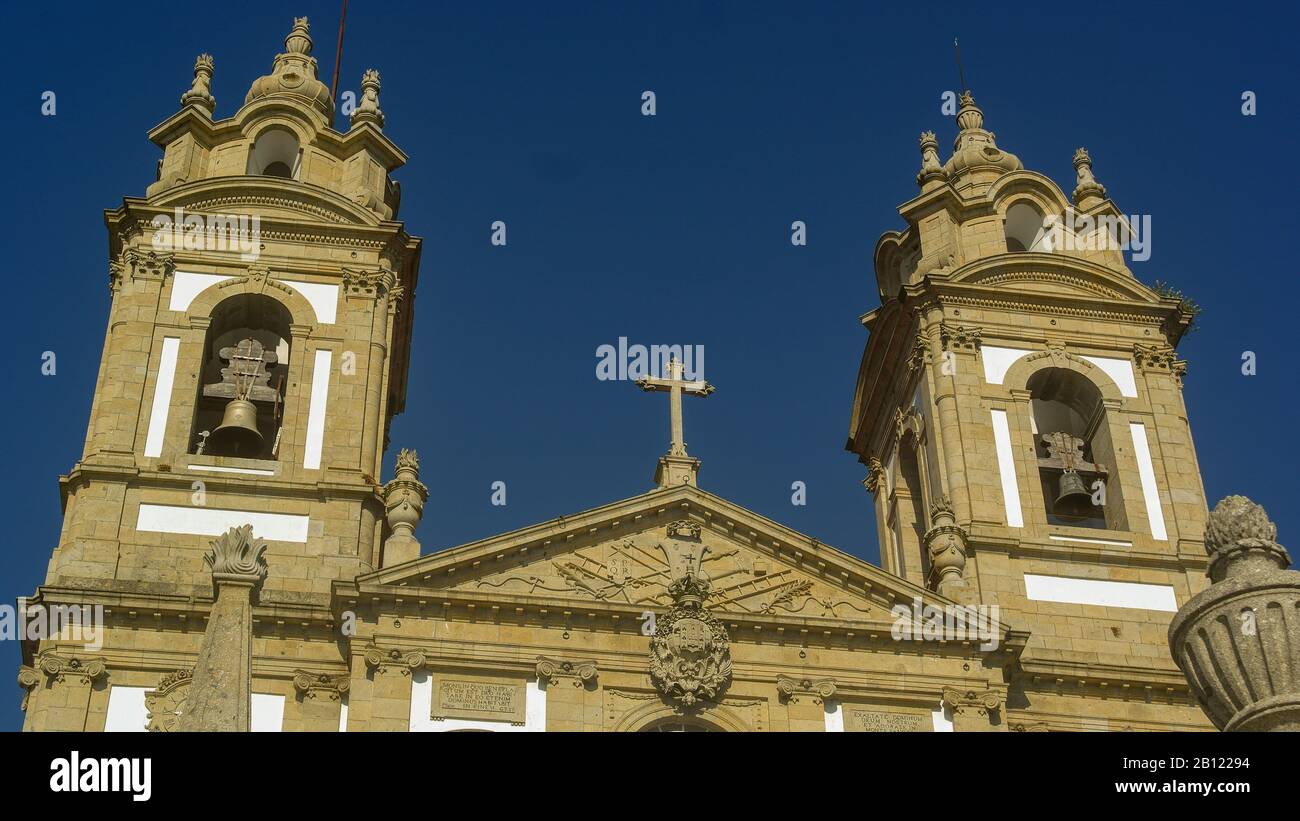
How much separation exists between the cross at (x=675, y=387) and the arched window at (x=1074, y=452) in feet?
21.9

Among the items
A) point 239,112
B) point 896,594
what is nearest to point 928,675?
point 896,594

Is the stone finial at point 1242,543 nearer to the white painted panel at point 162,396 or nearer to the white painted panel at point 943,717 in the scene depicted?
the white painted panel at point 943,717

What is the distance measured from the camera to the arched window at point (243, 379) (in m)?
30.7

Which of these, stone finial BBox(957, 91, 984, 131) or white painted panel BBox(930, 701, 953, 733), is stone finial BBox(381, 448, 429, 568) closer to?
white painted panel BBox(930, 701, 953, 733)

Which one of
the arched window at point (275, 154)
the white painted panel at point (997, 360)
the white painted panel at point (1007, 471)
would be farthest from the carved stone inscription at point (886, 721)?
the arched window at point (275, 154)

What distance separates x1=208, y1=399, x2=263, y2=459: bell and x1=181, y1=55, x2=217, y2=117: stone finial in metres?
7.39

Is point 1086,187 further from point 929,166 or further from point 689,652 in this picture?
point 689,652

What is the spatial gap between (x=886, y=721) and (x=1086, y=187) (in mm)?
15378
